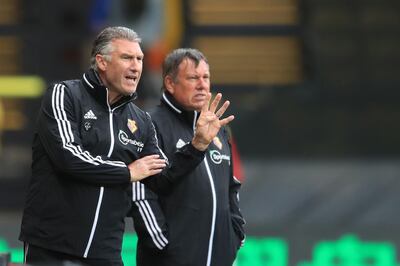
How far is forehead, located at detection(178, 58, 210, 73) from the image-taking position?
255 inches

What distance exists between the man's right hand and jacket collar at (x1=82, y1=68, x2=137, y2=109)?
0.95 feet

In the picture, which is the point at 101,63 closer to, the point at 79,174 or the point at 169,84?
the point at 79,174

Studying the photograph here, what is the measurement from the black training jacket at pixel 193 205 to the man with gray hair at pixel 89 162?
0.44 meters

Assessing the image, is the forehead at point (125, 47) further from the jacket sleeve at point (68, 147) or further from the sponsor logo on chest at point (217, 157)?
the sponsor logo on chest at point (217, 157)

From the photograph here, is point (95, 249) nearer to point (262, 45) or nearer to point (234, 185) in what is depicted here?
point (234, 185)

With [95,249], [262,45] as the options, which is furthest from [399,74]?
[95,249]

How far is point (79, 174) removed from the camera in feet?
18.4

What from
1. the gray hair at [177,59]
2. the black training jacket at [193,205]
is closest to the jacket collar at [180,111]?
the black training jacket at [193,205]

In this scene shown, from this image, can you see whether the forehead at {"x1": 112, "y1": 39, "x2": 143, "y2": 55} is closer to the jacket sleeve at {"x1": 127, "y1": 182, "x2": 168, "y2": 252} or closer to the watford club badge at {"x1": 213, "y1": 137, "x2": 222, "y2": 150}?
the jacket sleeve at {"x1": 127, "y1": 182, "x2": 168, "y2": 252}

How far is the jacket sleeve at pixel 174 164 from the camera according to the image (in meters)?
6.14

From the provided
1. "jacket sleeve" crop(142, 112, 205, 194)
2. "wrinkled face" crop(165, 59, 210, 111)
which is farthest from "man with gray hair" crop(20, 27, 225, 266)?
"wrinkled face" crop(165, 59, 210, 111)

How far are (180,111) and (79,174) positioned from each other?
3.54ft

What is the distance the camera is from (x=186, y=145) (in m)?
6.18

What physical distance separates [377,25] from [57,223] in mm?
8247
